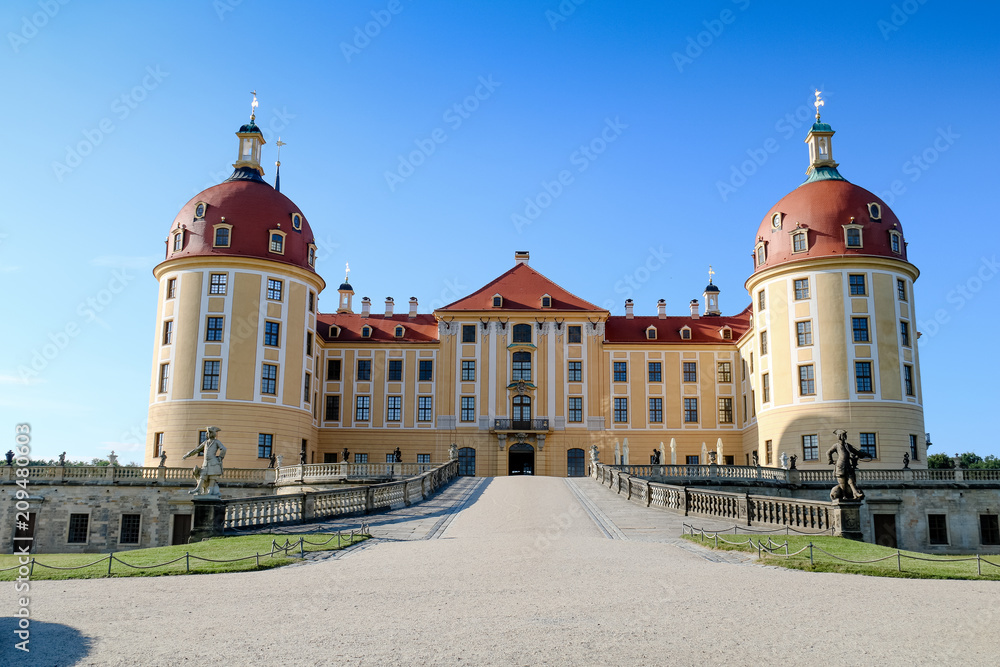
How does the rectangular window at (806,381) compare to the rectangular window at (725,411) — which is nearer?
the rectangular window at (806,381)

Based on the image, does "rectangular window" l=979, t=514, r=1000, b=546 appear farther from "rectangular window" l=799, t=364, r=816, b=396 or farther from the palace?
"rectangular window" l=799, t=364, r=816, b=396

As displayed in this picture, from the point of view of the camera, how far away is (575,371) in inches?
2109

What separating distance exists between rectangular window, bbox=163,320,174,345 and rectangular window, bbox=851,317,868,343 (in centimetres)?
3565

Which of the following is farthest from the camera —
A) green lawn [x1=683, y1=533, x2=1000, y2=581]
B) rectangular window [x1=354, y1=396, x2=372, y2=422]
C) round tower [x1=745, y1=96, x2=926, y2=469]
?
rectangular window [x1=354, y1=396, x2=372, y2=422]

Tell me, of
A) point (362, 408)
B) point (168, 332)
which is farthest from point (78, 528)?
point (362, 408)

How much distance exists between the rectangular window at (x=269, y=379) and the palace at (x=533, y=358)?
76 millimetres

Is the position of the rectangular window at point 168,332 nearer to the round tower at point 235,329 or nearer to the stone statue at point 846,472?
the round tower at point 235,329

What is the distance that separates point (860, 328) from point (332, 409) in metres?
31.5

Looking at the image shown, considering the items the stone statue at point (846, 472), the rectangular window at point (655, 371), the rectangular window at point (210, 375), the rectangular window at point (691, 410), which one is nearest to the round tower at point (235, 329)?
the rectangular window at point (210, 375)

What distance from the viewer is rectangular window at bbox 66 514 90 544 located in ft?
125

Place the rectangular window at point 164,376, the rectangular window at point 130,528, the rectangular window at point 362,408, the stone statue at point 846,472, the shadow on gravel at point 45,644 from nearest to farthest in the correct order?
the shadow on gravel at point 45,644, the stone statue at point 846,472, the rectangular window at point 130,528, the rectangular window at point 164,376, the rectangular window at point 362,408

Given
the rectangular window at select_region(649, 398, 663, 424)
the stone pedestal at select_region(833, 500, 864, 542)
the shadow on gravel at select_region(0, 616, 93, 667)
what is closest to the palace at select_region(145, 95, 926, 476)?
the rectangular window at select_region(649, 398, 663, 424)

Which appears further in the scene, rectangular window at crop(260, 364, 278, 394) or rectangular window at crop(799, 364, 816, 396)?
rectangular window at crop(260, 364, 278, 394)

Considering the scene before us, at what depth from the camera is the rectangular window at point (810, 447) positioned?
41625 mm
